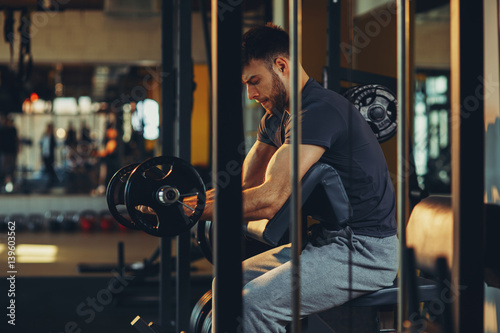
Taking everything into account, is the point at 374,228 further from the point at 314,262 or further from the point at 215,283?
the point at 215,283

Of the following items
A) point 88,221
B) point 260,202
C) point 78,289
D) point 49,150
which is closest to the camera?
point 260,202

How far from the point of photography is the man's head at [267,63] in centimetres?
188

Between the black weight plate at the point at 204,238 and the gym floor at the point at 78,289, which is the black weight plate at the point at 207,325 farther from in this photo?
the gym floor at the point at 78,289

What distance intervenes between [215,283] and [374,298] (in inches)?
31.3

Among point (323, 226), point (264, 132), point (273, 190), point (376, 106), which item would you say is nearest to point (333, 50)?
point (376, 106)

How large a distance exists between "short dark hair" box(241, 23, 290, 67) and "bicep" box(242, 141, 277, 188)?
498 millimetres

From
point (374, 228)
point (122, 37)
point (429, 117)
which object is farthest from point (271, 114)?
point (429, 117)

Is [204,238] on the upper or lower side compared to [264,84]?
lower

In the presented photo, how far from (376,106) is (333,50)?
0.38 m

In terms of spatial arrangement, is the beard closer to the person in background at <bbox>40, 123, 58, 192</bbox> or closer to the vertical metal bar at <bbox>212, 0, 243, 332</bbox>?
the vertical metal bar at <bbox>212, 0, 243, 332</bbox>

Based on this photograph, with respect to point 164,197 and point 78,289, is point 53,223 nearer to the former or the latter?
point 78,289

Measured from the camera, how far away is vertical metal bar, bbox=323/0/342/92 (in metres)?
2.72

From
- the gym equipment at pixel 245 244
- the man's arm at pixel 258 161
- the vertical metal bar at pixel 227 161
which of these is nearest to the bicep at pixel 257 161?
the man's arm at pixel 258 161

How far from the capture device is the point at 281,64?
75.5 inches
